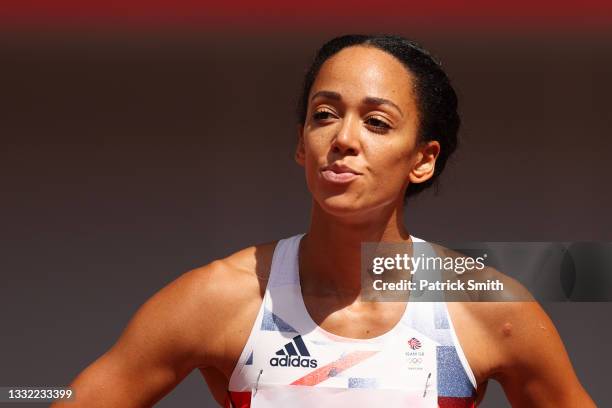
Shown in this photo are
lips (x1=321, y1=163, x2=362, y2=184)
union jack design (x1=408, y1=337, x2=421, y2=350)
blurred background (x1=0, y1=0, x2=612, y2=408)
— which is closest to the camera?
lips (x1=321, y1=163, x2=362, y2=184)

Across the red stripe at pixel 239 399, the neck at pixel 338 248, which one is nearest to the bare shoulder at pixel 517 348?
the neck at pixel 338 248

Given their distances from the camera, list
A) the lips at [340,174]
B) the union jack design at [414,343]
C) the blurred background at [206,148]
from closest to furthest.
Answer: the lips at [340,174] < the union jack design at [414,343] < the blurred background at [206,148]

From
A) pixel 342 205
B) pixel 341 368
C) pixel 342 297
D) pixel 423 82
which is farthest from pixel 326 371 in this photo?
pixel 423 82

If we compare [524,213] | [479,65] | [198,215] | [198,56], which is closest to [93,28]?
[198,56]

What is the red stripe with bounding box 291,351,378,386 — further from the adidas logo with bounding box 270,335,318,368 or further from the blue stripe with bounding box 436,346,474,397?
the blue stripe with bounding box 436,346,474,397

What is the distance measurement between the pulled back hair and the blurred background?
89cm

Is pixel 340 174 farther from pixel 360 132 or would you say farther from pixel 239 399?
pixel 239 399

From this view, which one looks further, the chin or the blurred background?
the blurred background

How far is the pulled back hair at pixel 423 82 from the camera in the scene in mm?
2510

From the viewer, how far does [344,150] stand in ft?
7.82

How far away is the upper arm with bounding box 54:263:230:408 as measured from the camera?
2.44 m

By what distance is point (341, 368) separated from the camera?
2457 millimetres

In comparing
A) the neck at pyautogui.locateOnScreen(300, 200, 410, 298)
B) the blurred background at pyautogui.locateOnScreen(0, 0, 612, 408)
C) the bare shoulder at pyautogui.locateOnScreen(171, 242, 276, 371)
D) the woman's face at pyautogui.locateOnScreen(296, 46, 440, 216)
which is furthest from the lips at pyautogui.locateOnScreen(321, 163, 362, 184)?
the blurred background at pyautogui.locateOnScreen(0, 0, 612, 408)

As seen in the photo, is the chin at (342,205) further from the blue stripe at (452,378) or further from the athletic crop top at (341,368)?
the blue stripe at (452,378)
